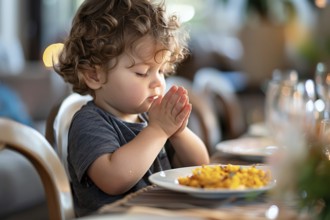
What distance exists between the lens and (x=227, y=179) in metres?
1.05

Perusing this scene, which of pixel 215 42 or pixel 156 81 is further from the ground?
pixel 156 81

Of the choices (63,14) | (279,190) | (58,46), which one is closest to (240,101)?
(63,14)

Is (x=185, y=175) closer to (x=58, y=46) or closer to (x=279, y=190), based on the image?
(x=279, y=190)

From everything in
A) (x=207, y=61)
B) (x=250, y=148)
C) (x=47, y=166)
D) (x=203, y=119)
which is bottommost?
(x=207, y=61)

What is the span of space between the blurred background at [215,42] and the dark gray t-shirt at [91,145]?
7.27ft

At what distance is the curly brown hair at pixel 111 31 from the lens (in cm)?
153

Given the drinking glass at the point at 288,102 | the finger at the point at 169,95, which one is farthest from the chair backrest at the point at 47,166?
the drinking glass at the point at 288,102

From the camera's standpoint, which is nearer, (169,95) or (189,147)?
(169,95)

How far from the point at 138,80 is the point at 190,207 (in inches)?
22.3

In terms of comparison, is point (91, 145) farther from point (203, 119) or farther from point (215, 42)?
point (215, 42)

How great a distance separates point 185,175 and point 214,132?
1.42 m

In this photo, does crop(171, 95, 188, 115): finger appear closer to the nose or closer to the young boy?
the young boy

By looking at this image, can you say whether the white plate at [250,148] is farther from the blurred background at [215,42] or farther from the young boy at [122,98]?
the blurred background at [215,42]

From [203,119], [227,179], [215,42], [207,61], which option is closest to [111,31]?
[227,179]
